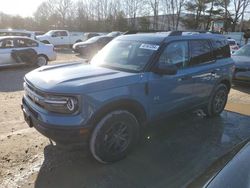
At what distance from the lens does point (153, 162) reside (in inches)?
164

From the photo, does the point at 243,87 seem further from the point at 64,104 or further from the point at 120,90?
the point at 64,104

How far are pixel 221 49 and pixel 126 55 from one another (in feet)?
8.16

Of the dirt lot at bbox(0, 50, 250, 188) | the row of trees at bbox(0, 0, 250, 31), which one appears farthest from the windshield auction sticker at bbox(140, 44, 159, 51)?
the row of trees at bbox(0, 0, 250, 31)

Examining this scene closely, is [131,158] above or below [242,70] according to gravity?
below

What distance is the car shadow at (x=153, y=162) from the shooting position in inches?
144

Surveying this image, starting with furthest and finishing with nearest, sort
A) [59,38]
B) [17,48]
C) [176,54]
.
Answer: [59,38]
[17,48]
[176,54]

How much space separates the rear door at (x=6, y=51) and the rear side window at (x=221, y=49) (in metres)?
9.15

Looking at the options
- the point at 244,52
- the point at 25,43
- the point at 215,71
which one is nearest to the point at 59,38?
the point at 25,43

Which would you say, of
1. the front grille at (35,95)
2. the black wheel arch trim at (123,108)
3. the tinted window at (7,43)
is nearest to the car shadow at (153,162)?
the black wheel arch trim at (123,108)

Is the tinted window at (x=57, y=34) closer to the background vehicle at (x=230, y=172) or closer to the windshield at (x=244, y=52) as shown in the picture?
the windshield at (x=244, y=52)

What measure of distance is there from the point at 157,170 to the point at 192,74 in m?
1.92

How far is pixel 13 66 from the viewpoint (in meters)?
13.1

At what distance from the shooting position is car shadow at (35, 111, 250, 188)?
3670 mm

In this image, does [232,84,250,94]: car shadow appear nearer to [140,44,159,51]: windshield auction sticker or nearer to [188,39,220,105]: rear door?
[188,39,220,105]: rear door
